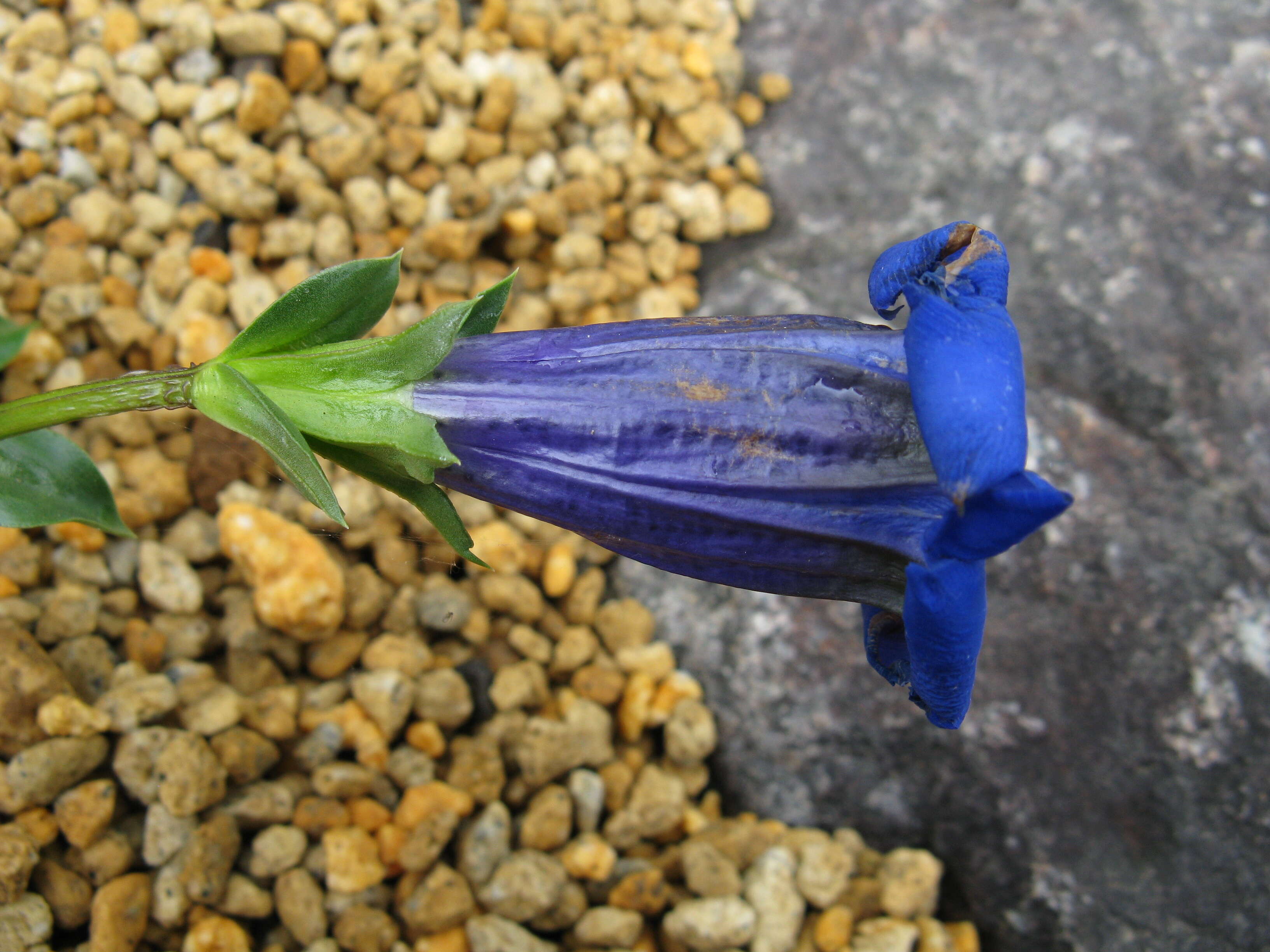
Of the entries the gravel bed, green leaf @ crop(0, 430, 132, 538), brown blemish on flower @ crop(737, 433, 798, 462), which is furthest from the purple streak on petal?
the gravel bed

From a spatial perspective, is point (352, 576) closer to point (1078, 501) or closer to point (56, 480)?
point (56, 480)

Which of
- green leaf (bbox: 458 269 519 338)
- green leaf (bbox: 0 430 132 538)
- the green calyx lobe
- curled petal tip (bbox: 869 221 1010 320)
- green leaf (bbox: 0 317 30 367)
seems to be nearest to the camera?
curled petal tip (bbox: 869 221 1010 320)

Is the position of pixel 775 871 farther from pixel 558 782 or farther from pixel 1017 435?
pixel 1017 435

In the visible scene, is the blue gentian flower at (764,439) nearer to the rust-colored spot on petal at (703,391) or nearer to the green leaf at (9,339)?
the rust-colored spot on petal at (703,391)

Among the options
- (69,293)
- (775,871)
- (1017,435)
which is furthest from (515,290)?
(1017,435)

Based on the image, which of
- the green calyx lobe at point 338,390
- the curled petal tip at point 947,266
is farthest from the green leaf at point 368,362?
the curled petal tip at point 947,266

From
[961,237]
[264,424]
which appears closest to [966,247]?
[961,237]

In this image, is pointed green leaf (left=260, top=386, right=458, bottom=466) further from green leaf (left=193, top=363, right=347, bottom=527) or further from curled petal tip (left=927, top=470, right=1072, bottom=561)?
curled petal tip (left=927, top=470, right=1072, bottom=561)

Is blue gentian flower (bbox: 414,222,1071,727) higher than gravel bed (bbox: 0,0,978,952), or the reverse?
blue gentian flower (bbox: 414,222,1071,727)
